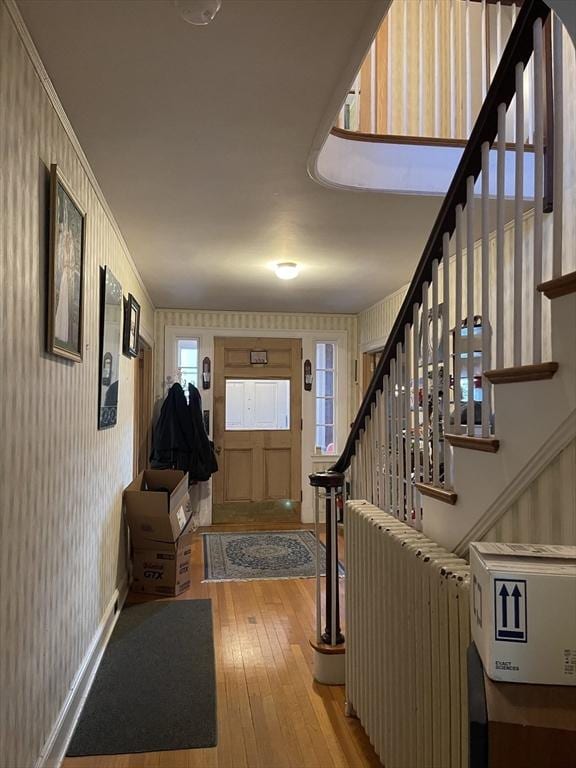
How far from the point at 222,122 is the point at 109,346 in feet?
4.75

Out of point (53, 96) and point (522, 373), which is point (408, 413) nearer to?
point (522, 373)

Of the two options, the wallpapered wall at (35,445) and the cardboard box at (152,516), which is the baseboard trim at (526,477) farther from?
the cardboard box at (152,516)

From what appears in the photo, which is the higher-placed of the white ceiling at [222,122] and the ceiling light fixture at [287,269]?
the white ceiling at [222,122]

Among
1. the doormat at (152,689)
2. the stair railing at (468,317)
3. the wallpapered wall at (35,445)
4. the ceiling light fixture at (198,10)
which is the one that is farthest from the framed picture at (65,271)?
the doormat at (152,689)

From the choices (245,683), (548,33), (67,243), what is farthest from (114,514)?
(548,33)

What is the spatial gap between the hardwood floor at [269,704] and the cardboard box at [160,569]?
0.44 ft

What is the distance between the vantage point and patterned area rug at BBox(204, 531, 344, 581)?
4.23m

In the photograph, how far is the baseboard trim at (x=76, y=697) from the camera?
191 cm

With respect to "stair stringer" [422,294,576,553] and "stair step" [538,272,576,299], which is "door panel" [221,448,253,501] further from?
"stair step" [538,272,576,299]

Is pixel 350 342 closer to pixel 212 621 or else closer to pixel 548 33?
pixel 212 621

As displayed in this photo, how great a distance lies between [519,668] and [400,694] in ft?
3.20

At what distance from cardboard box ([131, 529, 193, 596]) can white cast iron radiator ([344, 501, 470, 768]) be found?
1.78 m

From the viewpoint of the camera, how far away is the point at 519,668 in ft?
2.79

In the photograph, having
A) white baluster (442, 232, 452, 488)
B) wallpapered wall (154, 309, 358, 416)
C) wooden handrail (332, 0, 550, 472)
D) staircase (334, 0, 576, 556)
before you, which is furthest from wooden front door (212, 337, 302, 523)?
white baluster (442, 232, 452, 488)
